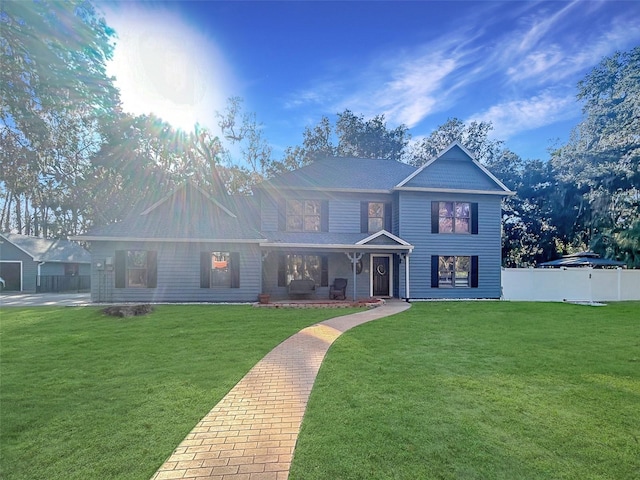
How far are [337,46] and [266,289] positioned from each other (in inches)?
388

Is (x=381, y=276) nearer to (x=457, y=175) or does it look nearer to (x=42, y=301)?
(x=457, y=175)

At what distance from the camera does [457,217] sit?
16.6 m

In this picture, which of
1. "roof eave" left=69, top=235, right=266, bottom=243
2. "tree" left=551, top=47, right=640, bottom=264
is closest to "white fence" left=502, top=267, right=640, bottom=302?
"tree" left=551, top=47, right=640, bottom=264

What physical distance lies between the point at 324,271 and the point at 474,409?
466 inches

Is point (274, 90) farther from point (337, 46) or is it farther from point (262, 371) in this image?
point (262, 371)

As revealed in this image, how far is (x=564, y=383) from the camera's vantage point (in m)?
4.97

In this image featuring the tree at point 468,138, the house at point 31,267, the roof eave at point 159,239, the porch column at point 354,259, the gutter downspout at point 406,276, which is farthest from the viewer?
the tree at point 468,138

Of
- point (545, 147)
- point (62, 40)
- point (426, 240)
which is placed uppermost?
point (545, 147)

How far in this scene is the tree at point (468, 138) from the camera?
29.8 meters

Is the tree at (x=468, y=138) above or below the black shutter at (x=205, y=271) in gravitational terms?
above

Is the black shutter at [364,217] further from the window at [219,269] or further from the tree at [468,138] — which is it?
the tree at [468,138]

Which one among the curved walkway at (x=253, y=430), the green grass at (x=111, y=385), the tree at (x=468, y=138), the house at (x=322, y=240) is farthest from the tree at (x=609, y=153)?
the curved walkway at (x=253, y=430)

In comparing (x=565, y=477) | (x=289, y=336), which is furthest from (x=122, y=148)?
(x=565, y=477)

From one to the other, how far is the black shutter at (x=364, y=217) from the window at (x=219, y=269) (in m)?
5.73
